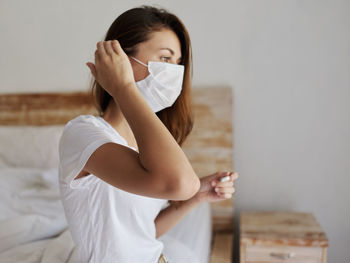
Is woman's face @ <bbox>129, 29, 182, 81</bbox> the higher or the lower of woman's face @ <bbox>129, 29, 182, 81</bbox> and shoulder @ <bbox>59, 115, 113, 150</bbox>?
the higher

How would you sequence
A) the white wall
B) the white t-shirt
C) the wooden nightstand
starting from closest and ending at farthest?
the white t-shirt, the wooden nightstand, the white wall

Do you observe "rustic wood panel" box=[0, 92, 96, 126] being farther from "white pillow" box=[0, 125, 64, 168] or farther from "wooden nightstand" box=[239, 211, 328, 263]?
"wooden nightstand" box=[239, 211, 328, 263]

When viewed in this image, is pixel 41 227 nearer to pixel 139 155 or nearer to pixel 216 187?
pixel 216 187

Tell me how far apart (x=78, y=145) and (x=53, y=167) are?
1353 millimetres

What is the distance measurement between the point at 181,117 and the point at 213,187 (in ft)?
0.88

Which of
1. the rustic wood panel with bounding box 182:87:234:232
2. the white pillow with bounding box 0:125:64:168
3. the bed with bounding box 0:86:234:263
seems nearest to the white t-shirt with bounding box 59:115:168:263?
the bed with bounding box 0:86:234:263

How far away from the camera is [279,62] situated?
190cm

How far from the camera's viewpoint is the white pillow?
1992mm

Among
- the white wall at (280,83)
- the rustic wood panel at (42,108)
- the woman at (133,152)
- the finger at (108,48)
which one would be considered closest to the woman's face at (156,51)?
the woman at (133,152)

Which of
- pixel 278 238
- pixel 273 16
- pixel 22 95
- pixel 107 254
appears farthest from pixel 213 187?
pixel 22 95

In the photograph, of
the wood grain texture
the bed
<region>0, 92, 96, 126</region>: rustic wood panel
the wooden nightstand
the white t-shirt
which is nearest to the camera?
the white t-shirt

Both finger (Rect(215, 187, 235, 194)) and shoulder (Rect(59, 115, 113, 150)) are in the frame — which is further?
finger (Rect(215, 187, 235, 194))

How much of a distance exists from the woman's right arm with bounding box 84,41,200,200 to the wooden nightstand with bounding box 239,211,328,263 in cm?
104

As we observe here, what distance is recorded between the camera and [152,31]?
0.95m
